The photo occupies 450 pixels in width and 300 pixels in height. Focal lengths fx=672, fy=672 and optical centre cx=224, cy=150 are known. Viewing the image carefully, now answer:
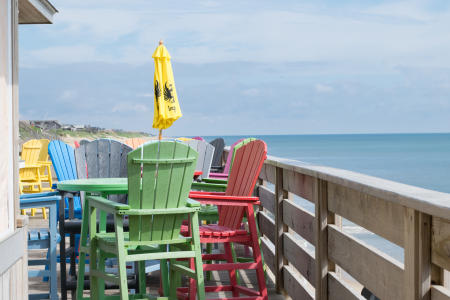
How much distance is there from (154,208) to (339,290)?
986 mm

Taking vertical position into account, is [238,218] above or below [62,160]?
below

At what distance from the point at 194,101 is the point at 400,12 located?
32333 millimetres

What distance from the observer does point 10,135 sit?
2578mm

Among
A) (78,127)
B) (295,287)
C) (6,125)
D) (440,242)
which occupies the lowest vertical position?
(295,287)

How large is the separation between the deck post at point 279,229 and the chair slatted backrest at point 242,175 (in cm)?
27

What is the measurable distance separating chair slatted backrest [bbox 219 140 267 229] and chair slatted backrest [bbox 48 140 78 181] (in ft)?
4.16

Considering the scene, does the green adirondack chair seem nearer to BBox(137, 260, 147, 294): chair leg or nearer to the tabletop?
the tabletop

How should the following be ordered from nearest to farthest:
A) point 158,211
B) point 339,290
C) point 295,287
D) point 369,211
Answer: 1. point 369,211
2. point 339,290
3. point 158,211
4. point 295,287

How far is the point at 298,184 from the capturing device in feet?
12.6

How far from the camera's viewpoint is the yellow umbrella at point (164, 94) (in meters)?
4.79

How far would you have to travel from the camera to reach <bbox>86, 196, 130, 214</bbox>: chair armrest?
127 inches

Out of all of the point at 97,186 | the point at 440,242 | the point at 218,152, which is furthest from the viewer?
the point at 218,152

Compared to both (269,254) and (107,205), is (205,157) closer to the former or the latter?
(269,254)

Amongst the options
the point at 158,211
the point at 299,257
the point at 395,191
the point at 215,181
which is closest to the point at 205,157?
the point at 215,181
